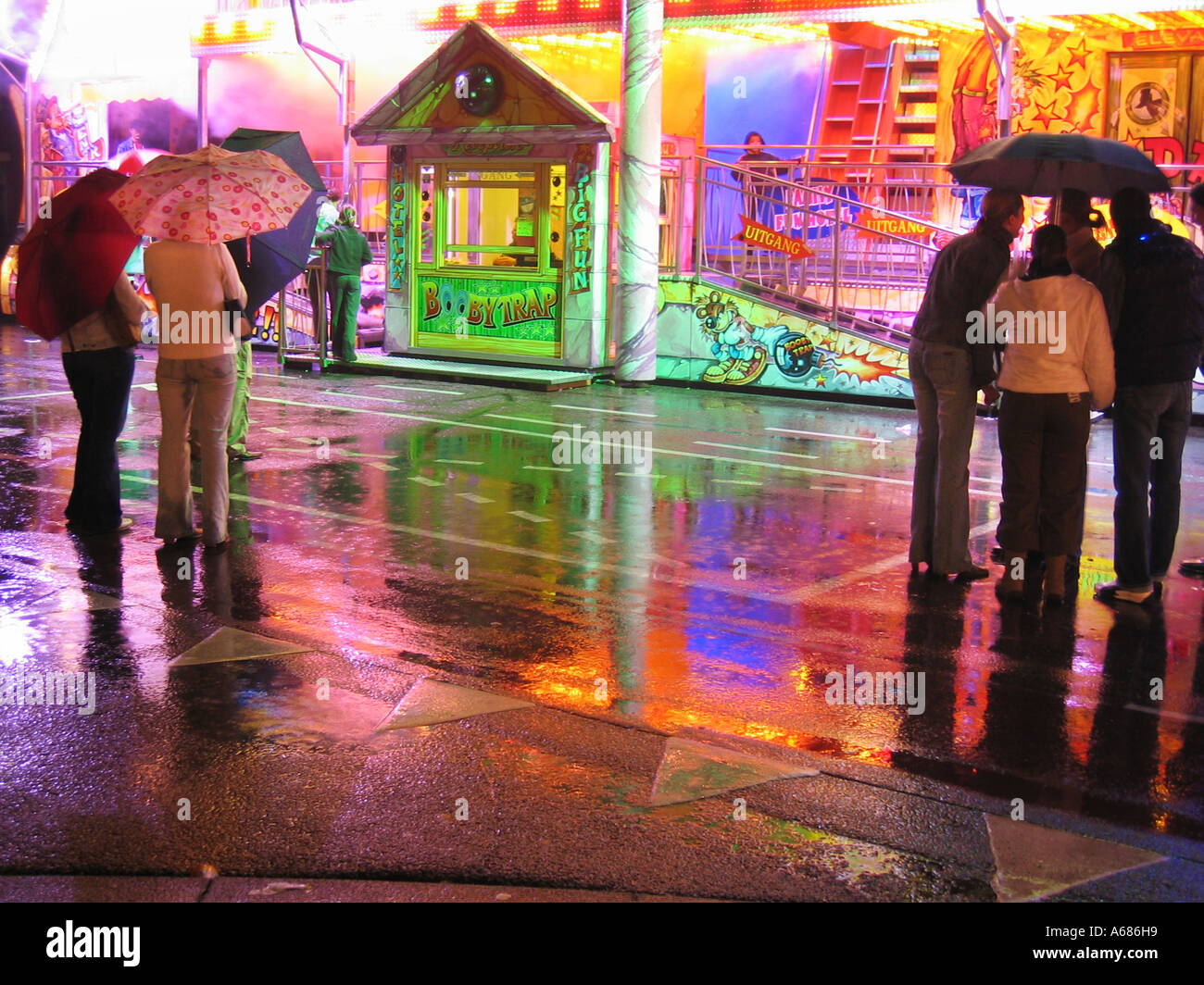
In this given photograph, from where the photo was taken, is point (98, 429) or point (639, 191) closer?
point (98, 429)

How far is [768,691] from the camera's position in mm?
5453

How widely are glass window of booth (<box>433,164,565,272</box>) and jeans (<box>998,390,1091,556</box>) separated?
10.7 meters

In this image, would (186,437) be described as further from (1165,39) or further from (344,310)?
(1165,39)

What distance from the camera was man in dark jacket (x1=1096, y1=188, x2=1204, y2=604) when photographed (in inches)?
272

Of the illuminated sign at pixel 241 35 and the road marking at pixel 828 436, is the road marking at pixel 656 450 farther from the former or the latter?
the illuminated sign at pixel 241 35

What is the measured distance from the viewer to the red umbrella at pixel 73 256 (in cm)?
747

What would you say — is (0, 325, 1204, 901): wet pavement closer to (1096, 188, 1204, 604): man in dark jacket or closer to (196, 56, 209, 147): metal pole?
(1096, 188, 1204, 604): man in dark jacket

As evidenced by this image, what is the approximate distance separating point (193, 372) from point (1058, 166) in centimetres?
531

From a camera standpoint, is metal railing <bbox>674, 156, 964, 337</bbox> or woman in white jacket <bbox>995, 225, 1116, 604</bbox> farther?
metal railing <bbox>674, 156, 964, 337</bbox>

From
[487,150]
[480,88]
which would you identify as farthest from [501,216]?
[480,88]

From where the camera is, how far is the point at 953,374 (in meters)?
7.11

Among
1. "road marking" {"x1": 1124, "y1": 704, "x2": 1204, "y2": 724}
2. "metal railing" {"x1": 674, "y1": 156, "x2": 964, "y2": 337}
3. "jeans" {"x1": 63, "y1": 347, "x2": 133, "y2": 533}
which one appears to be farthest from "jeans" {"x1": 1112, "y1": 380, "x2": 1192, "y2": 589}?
"metal railing" {"x1": 674, "y1": 156, "x2": 964, "y2": 337}

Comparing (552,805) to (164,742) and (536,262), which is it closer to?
(164,742)
